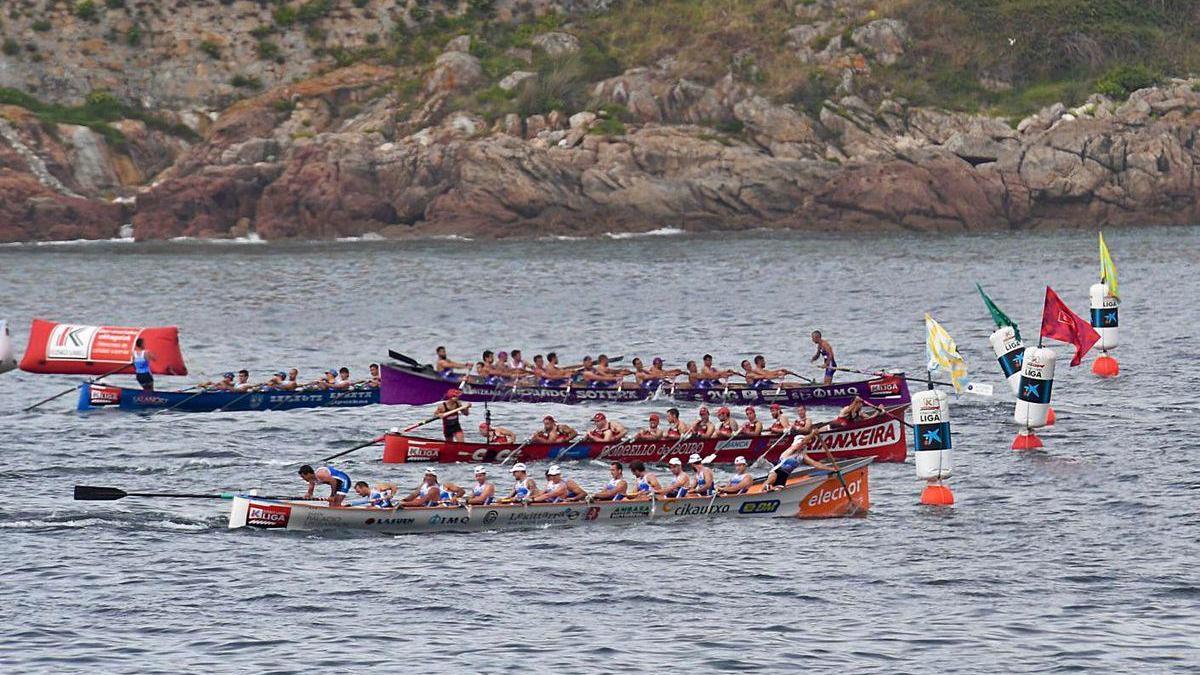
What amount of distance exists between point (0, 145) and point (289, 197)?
67.2ft

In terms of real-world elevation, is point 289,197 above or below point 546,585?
above

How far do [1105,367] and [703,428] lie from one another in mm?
21595

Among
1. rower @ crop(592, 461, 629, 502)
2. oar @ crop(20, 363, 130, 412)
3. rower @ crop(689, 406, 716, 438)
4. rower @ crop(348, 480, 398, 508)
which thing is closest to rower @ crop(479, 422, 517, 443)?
rower @ crop(689, 406, 716, 438)

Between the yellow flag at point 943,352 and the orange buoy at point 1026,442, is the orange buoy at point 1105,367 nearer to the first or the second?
the orange buoy at point 1026,442

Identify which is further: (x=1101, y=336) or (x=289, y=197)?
(x=289, y=197)

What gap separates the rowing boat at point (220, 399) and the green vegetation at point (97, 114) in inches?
2627

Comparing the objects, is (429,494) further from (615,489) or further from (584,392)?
(584,392)

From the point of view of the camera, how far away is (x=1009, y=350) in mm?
59156

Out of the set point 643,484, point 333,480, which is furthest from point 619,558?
point 333,480

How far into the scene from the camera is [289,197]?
4744 inches

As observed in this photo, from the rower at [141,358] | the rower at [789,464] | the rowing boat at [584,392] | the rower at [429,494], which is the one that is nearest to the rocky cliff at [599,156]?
the rowing boat at [584,392]

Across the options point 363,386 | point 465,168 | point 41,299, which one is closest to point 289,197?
point 465,168

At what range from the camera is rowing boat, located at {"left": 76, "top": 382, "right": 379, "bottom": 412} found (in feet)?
205

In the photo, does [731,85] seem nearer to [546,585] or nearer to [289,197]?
[289,197]
